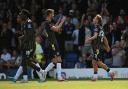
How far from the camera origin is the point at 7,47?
76.4ft

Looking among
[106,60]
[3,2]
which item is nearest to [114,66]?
[106,60]

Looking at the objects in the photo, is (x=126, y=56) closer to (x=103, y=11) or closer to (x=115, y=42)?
(x=115, y=42)

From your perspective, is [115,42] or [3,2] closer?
[115,42]

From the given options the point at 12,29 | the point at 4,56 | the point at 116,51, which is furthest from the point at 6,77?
the point at 116,51

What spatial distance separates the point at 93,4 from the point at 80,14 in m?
0.82

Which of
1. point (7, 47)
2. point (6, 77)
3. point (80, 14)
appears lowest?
point (6, 77)

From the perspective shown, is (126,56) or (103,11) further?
(103,11)

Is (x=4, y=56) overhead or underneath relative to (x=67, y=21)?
underneath

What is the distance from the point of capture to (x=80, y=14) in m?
24.0

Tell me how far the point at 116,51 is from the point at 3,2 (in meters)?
6.93

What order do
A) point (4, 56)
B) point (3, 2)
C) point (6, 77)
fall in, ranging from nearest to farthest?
point (6, 77) < point (4, 56) < point (3, 2)

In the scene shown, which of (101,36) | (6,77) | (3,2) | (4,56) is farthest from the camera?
→ (3,2)

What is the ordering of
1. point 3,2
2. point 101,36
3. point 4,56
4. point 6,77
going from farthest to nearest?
point 3,2, point 4,56, point 6,77, point 101,36

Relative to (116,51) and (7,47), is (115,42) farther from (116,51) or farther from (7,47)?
(7,47)
